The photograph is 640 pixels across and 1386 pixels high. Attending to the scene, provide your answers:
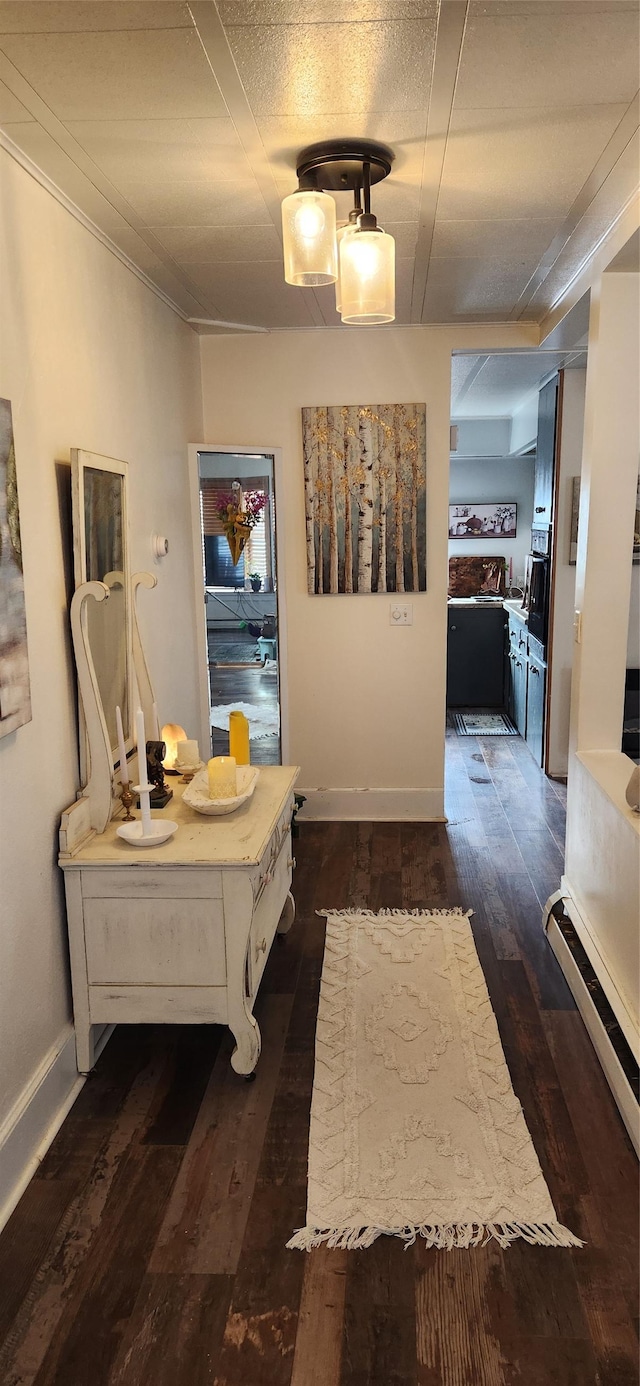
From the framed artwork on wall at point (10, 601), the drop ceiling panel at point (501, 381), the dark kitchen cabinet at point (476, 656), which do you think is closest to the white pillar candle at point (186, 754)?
the framed artwork on wall at point (10, 601)

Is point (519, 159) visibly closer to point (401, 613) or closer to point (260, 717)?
point (401, 613)

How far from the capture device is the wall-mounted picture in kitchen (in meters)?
7.90

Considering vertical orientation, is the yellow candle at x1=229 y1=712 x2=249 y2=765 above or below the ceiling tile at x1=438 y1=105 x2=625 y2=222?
below

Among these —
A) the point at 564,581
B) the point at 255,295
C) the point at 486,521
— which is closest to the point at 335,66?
the point at 255,295

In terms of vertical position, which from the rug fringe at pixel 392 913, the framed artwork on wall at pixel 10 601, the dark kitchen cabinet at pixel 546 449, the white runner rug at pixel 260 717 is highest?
the dark kitchen cabinet at pixel 546 449

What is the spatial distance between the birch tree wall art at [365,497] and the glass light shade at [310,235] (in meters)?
2.14

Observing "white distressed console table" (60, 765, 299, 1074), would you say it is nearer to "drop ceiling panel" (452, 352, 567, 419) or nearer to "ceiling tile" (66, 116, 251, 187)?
"ceiling tile" (66, 116, 251, 187)

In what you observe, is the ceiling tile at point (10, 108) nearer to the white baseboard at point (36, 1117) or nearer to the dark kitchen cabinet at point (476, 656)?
the white baseboard at point (36, 1117)

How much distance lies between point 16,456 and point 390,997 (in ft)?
6.36

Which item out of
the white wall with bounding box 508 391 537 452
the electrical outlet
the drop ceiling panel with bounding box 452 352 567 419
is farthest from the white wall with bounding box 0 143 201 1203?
the white wall with bounding box 508 391 537 452

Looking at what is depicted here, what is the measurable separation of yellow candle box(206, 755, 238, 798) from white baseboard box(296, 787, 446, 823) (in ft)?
6.70

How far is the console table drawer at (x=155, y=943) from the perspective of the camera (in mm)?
2299

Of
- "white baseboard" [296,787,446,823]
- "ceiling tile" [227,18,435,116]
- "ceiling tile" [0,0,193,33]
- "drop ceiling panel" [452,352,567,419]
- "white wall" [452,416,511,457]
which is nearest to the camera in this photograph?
"ceiling tile" [0,0,193,33]

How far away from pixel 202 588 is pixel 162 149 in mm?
2146
